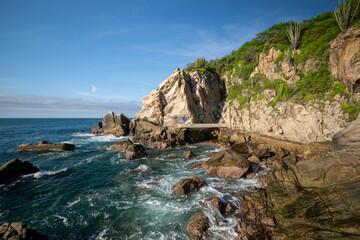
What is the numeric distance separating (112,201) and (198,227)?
7.09 metres

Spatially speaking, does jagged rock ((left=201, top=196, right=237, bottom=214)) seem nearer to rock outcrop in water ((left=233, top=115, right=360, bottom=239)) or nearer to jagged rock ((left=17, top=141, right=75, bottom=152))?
rock outcrop in water ((left=233, top=115, right=360, bottom=239))

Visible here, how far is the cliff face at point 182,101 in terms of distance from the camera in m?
36.8

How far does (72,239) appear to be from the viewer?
839cm

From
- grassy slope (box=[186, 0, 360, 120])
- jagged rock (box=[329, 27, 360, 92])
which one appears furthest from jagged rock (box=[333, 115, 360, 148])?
jagged rock (box=[329, 27, 360, 92])

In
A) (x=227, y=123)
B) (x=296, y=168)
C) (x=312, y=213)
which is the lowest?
(x=312, y=213)

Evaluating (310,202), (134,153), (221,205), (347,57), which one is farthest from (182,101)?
(310,202)

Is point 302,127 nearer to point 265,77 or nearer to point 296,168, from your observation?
point 296,168

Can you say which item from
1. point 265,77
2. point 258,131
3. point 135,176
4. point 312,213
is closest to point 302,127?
point 258,131

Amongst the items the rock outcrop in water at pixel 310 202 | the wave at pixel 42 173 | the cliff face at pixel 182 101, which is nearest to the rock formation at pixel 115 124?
the cliff face at pixel 182 101

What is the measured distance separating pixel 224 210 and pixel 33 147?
32.4 m

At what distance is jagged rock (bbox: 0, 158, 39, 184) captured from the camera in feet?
49.3

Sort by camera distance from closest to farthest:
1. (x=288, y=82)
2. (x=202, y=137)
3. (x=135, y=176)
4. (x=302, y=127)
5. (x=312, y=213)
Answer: (x=312, y=213) → (x=135, y=176) → (x=302, y=127) → (x=288, y=82) → (x=202, y=137)

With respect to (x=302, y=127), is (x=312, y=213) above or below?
below

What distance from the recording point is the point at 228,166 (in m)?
15.3
